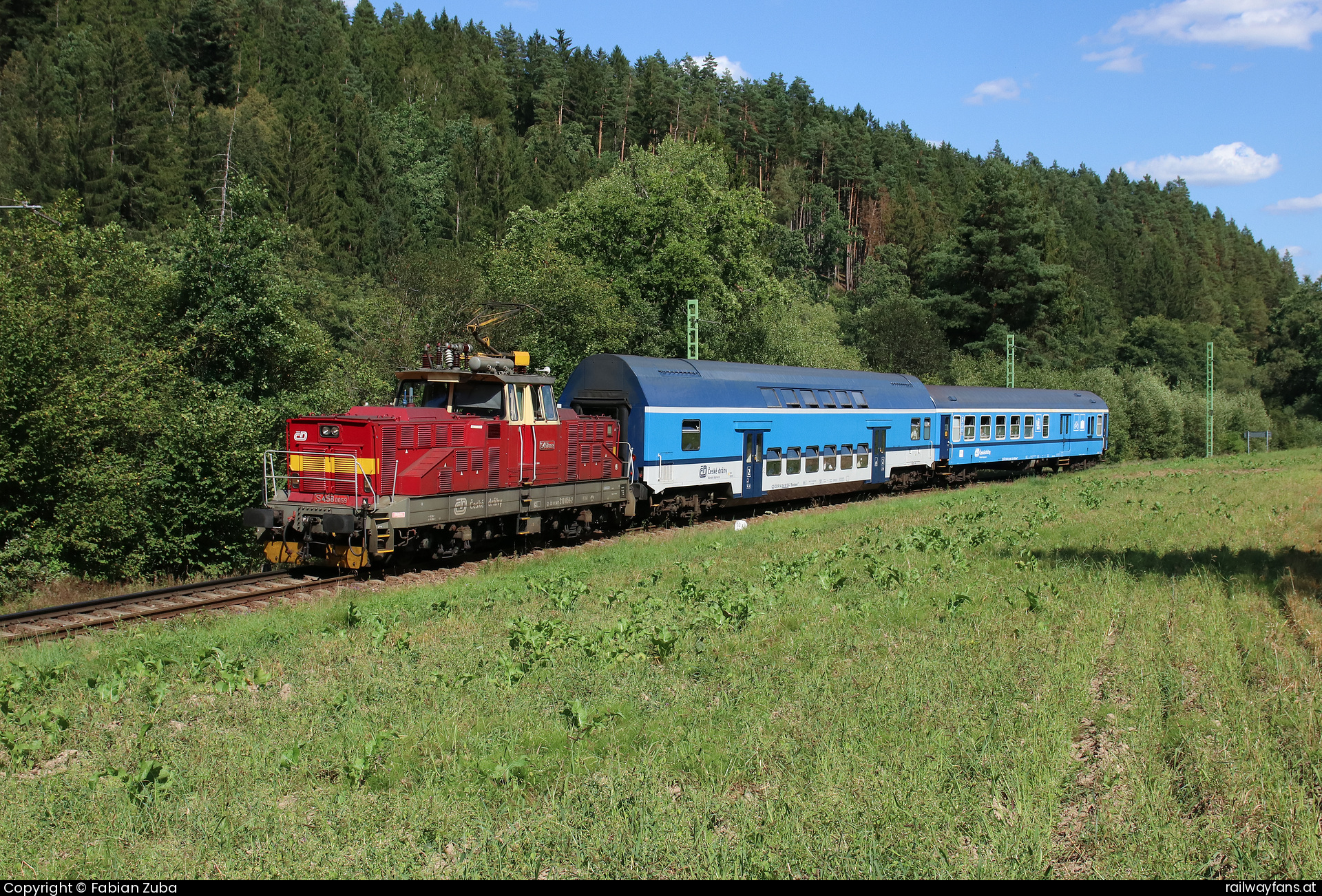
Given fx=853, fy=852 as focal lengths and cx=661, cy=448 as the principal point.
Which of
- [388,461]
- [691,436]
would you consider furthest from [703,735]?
[691,436]

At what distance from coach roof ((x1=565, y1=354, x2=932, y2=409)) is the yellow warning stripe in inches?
295

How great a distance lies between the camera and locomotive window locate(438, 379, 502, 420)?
16875 mm

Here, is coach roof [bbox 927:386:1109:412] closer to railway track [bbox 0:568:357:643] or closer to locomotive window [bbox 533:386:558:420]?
locomotive window [bbox 533:386:558:420]

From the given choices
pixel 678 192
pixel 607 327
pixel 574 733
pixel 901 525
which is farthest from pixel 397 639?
pixel 678 192

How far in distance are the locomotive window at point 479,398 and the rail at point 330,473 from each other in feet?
8.30

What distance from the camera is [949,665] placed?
820 cm

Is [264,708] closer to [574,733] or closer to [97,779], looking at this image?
[97,779]

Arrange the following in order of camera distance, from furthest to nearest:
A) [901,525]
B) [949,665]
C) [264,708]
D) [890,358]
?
[890,358], [901,525], [949,665], [264,708]

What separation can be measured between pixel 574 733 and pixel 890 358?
60700 mm

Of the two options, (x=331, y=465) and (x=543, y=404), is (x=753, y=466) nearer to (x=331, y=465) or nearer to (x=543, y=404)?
(x=543, y=404)

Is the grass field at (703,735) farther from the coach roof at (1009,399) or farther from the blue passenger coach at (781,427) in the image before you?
the coach roof at (1009,399)

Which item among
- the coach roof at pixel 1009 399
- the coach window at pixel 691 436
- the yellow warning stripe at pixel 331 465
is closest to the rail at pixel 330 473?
the yellow warning stripe at pixel 331 465

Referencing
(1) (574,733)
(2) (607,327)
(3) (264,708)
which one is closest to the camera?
(1) (574,733)

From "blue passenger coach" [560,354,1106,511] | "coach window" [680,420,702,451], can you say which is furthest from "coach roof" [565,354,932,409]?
"coach window" [680,420,702,451]
